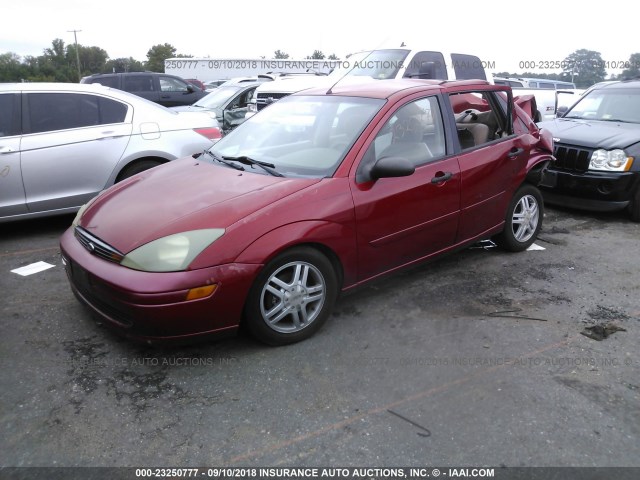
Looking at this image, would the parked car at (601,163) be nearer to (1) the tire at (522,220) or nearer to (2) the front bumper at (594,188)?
(2) the front bumper at (594,188)

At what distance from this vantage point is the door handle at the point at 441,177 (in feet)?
12.8

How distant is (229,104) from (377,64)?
370 cm

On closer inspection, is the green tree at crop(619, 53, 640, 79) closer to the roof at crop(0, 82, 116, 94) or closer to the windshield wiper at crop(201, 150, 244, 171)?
the windshield wiper at crop(201, 150, 244, 171)

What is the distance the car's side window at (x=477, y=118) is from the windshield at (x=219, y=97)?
7.22 metres

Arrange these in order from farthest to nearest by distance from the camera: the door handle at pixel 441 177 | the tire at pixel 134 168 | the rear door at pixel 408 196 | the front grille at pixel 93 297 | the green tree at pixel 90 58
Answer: the green tree at pixel 90 58
the tire at pixel 134 168
the door handle at pixel 441 177
the rear door at pixel 408 196
the front grille at pixel 93 297

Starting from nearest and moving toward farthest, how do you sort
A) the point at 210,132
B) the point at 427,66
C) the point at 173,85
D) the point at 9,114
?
the point at 9,114, the point at 210,132, the point at 427,66, the point at 173,85

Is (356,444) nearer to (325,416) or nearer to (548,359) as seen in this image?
(325,416)

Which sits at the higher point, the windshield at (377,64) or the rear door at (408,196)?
the windshield at (377,64)

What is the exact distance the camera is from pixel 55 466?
→ 2.33 m

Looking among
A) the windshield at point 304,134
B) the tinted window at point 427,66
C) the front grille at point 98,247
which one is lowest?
the front grille at point 98,247

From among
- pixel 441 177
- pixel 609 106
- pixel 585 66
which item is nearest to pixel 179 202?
pixel 441 177

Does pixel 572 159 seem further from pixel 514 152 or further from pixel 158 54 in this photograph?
pixel 158 54

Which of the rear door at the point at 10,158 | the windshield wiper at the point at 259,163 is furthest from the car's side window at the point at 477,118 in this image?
the rear door at the point at 10,158

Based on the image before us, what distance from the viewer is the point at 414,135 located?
12.9ft
